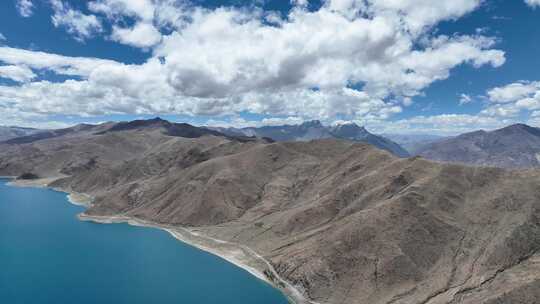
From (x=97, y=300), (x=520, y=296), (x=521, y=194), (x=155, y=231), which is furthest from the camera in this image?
(x=155, y=231)

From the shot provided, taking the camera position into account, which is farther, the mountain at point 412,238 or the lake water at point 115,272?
the lake water at point 115,272

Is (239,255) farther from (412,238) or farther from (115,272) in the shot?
(412,238)

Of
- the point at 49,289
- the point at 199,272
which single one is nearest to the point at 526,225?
the point at 199,272

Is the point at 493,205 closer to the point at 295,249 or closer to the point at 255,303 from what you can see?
the point at 295,249

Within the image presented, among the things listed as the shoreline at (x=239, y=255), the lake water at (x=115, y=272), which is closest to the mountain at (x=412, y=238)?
the shoreline at (x=239, y=255)

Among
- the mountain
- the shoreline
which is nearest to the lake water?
the shoreline

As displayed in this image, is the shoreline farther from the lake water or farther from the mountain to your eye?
the lake water

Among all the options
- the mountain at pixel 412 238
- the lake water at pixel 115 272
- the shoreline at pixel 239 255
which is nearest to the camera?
the mountain at pixel 412 238

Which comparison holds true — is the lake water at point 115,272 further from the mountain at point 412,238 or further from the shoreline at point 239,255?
the mountain at point 412,238

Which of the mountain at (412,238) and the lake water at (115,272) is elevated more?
the mountain at (412,238)
